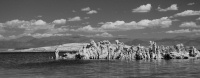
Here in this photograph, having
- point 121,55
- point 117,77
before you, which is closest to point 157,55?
point 121,55

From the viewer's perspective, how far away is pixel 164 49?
172 m

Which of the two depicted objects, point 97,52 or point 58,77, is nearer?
point 58,77

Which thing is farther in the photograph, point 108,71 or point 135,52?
point 135,52

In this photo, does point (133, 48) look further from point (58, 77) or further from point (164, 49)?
point (58, 77)

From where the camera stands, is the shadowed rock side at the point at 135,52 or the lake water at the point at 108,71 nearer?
the lake water at the point at 108,71

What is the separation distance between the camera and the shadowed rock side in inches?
6373

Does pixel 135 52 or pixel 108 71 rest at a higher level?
pixel 135 52

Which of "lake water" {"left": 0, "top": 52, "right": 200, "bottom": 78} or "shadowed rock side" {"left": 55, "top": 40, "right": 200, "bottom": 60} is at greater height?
"shadowed rock side" {"left": 55, "top": 40, "right": 200, "bottom": 60}

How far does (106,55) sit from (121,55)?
474 inches

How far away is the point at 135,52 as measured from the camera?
167 metres

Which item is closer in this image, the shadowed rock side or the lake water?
the lake water

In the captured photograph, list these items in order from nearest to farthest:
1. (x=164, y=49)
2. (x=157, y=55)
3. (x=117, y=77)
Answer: (x=117, y=77) → (x=157, y=55) → (x=164, y=49)

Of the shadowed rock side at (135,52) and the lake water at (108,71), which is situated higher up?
the shadowed rock side at (135,52)

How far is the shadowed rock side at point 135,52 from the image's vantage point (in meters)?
162
